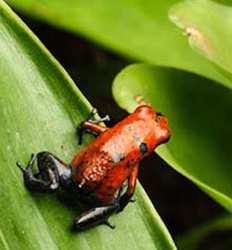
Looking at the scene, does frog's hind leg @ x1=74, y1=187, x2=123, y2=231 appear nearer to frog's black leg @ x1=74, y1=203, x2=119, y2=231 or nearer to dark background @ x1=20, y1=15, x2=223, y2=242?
frog's black leg @ x1=74, y1=203, x2=119, y2=231

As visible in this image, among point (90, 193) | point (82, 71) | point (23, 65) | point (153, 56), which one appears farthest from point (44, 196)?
point (82, 71)

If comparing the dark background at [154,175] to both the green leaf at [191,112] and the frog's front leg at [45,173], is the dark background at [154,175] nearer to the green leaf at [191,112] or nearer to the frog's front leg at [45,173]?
the green leaf at [191,112]

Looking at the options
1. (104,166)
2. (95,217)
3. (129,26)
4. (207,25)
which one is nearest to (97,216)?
(95,217)

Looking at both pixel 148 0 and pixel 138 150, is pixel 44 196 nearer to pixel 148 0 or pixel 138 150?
pixel 138 150

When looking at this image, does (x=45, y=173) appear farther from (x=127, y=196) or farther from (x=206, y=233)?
(x=206, y=233)

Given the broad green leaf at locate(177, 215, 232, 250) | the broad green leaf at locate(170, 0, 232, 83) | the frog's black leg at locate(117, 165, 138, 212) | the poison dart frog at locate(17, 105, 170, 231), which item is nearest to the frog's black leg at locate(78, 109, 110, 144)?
the poison dart frog at locate(17, 105, 170, 231)
